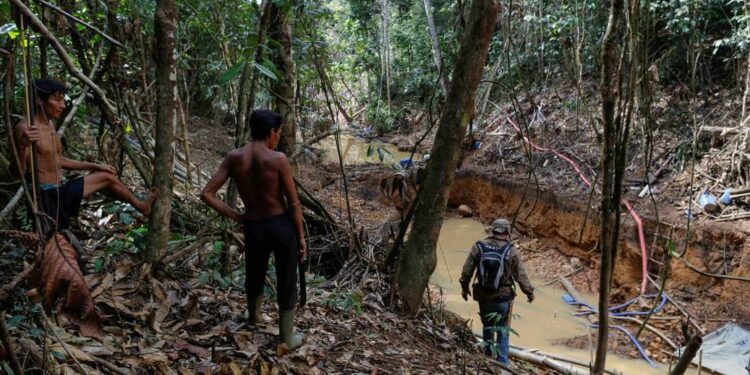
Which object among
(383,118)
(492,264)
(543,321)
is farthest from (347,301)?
(383,118)

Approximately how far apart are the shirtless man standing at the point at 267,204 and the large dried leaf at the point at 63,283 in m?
1.60

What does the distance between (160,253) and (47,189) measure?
0.82m

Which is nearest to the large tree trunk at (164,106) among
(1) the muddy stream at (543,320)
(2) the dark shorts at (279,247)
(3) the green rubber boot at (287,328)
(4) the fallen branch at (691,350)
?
(2) the dark shorts at (279,247)

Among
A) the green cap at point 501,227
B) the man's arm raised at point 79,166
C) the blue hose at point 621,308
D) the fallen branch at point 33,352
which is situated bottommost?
the blue hose at point 621,308

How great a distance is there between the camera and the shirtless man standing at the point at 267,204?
3.12 metres

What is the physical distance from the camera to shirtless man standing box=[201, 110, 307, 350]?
312 cm

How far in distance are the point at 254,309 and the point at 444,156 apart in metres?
2.12

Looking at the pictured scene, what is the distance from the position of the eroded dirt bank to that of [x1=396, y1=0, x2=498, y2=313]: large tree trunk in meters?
1.41

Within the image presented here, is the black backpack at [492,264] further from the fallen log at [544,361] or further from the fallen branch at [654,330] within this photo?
the fallen branch at [654,330]

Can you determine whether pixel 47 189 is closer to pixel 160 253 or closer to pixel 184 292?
pixel 160 253

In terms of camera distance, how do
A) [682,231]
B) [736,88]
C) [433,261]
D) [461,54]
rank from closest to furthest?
[461,54], [433,261], [682,231], [736,88]

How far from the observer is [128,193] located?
11.8 feet

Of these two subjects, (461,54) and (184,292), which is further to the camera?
(461,54)

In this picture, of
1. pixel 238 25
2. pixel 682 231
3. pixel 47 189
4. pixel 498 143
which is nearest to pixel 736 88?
pixel 682 231
